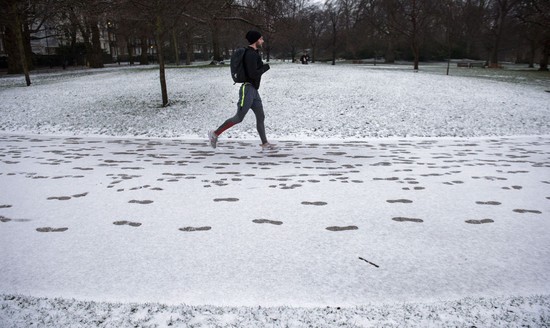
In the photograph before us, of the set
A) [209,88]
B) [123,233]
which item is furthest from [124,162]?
[209,88]

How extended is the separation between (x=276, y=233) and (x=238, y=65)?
153 inches

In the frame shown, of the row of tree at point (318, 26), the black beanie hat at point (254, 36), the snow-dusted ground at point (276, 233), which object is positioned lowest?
the snow-dusted ground at point (276, 233)

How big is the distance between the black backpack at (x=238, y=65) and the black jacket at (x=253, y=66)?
6cm

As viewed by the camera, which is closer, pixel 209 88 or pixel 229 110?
pixel 229 110

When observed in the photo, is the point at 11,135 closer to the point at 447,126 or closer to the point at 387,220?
the point at 387,220

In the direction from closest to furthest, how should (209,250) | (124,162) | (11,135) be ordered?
(209,250) → (124,162) → (11,135)

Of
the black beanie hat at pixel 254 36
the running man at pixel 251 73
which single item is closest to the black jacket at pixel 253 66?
the running man at pixel 251 73

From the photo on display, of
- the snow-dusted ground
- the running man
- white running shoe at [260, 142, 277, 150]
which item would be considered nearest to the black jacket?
the running man

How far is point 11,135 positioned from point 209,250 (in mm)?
9833

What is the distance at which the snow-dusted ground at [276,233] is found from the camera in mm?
2115

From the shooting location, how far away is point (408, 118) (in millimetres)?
10648

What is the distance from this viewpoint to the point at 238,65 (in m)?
6.16

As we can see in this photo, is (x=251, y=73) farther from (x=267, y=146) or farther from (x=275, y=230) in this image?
(x=275, y=230)

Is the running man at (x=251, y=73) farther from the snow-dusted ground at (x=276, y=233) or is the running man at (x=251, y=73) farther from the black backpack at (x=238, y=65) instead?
the snow-dusted ground at (x=276, y=233)
